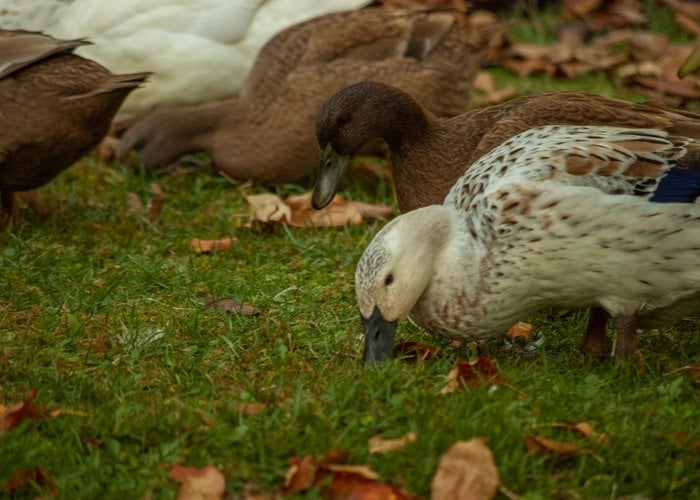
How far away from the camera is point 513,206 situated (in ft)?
13.5

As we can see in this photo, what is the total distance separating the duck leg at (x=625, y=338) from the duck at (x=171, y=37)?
419 cm

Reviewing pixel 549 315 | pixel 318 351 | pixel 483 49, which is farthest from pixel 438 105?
pixel 318 351

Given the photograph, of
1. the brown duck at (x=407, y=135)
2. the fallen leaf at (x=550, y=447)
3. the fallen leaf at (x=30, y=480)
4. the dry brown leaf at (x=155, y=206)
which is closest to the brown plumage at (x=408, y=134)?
the brown duck at (x=407, y=135)

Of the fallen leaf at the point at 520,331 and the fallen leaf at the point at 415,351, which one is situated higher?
the fallen leaf at the point at 415,351

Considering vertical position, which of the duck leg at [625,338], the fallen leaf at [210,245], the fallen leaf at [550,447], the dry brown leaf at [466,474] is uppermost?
the dry brown leaf at [466,474]

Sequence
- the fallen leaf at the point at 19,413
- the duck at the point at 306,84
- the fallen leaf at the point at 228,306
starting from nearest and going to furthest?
1. the fallen leaf at the point at 19,413
2. the fallen leaf at the point at 228,306
3. the duck at the point at 306,84

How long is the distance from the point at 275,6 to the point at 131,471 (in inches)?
198

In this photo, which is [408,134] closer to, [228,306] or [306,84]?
[228,306]

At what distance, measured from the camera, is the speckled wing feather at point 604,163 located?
4.05 metres

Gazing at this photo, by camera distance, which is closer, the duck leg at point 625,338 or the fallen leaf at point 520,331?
the duck leg at point 625,338

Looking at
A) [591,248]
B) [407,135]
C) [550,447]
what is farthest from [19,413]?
[407,135]

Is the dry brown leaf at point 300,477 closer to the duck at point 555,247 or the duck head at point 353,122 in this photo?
the duck at point 555,247

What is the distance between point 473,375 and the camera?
396cm

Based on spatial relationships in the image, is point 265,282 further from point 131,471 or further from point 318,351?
point 131,471
